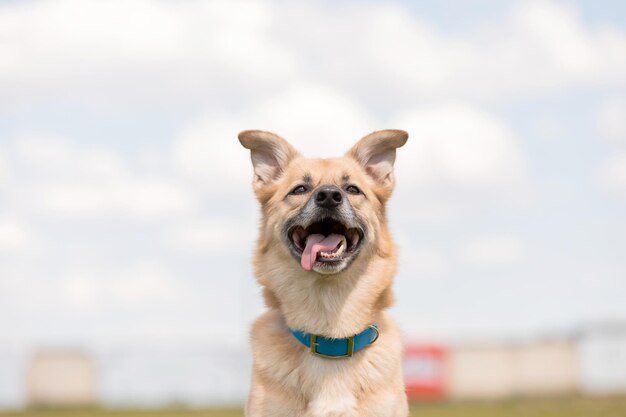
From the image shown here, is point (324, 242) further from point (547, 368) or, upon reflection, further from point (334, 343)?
point (547, 368)

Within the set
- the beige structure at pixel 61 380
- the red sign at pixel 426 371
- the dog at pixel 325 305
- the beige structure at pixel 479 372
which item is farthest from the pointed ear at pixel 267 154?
the beige structure at pixel 479 372

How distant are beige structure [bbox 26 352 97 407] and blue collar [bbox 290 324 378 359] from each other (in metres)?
24.5

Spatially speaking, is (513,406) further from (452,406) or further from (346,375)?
(346,375)

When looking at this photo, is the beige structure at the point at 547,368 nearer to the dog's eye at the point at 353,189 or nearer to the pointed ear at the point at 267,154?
the pointed ear at the point at 267,154

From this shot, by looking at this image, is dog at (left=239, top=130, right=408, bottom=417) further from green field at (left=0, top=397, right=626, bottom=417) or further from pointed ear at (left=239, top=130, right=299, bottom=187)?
green field at (left=0, top=397, right=626, bottom=417)

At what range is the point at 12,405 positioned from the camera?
2875 cm

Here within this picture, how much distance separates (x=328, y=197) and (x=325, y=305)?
0.93 meters

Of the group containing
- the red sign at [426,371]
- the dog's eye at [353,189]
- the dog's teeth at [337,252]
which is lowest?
the dog's teeth at [337,252]

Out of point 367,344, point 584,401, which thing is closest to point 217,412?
point 584,401

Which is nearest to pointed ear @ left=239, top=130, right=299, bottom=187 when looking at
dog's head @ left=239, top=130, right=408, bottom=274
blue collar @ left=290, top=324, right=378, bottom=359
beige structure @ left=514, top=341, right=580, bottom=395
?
dog's head @ left=239, top=130, right=408, bottom=274

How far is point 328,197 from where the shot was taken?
6.90m

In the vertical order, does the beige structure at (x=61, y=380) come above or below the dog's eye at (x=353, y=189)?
above

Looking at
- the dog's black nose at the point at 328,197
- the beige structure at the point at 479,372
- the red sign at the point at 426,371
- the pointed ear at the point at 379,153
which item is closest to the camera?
the dog's black nose at the point at 328,197

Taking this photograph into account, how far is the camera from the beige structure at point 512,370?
30438mm
